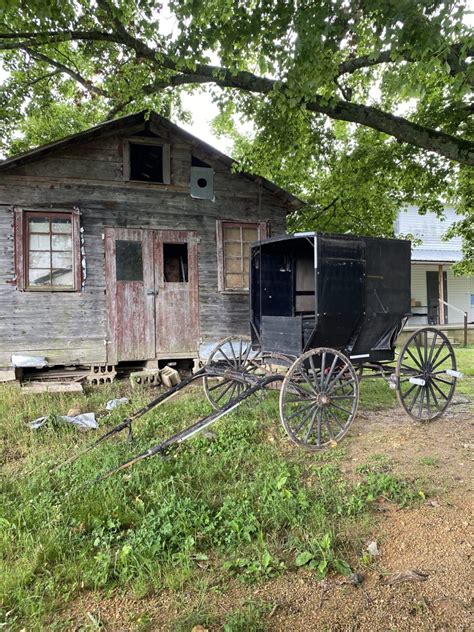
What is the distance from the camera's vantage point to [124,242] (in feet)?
27.1

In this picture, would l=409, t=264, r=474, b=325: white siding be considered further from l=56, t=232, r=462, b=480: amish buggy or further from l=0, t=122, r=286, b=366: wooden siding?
l=56, t=232, r=462, b=480: amish buggy

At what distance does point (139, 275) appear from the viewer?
328 inches

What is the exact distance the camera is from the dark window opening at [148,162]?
8562 millimetres

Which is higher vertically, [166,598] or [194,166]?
[194,166]

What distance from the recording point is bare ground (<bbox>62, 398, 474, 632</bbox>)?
235 centimetres

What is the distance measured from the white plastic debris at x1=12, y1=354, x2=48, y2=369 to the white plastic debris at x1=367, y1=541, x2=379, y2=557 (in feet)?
21.5

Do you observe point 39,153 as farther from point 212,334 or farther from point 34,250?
point 212,334

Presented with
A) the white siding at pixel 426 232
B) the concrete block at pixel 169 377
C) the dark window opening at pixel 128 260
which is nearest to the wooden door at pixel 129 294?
the dark window opening at pixel 128 260

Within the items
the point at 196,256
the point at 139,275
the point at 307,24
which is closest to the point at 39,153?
the point at 139,275

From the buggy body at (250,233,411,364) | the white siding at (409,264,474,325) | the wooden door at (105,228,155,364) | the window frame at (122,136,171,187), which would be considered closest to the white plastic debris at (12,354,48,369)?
the wooden door at (105,228,155,364)

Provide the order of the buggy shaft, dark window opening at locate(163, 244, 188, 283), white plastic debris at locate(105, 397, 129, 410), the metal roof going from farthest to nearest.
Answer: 1. the metal roof
2. dark window opening at locate(163, 244, 188, 283)
3. white plastic debris at locate(105, 397, 129, 410)
4. the buggy shaft

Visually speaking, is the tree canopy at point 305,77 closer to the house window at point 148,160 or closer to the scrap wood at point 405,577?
the house window at point 148,160

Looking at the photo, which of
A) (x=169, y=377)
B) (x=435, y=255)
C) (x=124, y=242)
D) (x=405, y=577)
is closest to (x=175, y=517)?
(x=405, y=577)

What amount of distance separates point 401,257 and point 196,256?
4.26 meters
